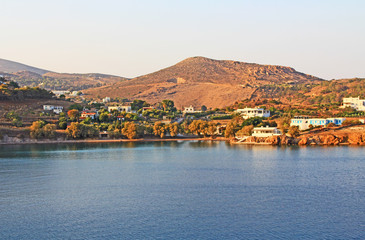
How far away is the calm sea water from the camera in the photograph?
84.0ft

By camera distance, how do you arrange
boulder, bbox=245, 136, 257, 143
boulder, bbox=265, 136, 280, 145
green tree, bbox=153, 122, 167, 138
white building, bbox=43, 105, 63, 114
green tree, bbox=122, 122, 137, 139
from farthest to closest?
white building, bbox=43, 105, 63, 114, green tree, bbox=153, 122, 167, 138, green tree, bbox=122, 122, 137, 139, boulder, bbox=245, 136, 257, 143, boulder, bbox=265, 136, 280, 145

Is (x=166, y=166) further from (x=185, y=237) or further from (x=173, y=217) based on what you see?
(x=185, y=237)

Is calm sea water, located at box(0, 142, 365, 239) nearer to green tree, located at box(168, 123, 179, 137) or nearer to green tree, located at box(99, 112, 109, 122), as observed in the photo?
green tree, located at box(168, 123, 179, 137)

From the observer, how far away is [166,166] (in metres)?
50.9

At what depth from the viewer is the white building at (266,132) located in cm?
8319

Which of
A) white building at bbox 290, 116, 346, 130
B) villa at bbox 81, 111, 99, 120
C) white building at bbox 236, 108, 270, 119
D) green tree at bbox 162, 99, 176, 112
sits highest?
green tree at bbox 162, 99, 176, 112

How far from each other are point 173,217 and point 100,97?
6518 inches

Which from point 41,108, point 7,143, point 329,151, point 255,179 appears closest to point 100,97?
point 41,108

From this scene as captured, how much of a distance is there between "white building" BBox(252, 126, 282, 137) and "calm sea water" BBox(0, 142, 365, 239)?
27446mm

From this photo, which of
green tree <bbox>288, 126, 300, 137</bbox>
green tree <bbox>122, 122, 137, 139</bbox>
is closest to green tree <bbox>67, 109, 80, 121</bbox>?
green tree <bbox>122, 122, 137, 139</bbox>

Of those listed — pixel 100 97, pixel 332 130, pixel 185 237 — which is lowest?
pixel 185 237

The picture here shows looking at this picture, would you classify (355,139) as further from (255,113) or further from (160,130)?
(160,130)

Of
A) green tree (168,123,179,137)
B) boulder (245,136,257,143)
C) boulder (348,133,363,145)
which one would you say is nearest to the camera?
boulder (348,133,363,145)

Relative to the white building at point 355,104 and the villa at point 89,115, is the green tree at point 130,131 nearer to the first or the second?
the villa at point 89,115
